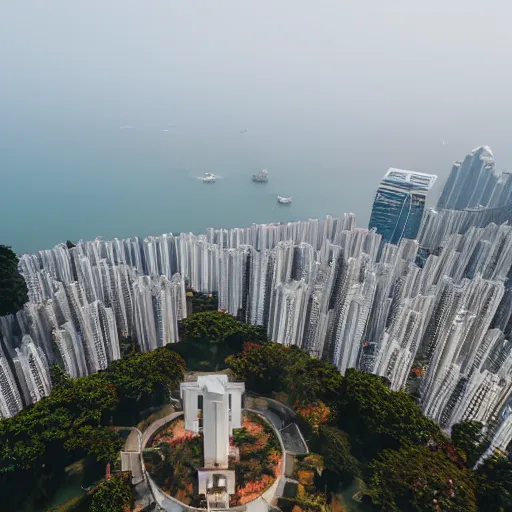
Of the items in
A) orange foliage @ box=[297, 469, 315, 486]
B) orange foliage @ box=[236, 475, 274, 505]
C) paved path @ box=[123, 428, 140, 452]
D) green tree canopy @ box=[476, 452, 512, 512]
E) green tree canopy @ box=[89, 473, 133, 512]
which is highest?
green tree canopy @ box=[476, 452, 512, 512]

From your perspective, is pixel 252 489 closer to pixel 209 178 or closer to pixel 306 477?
pixel 306 477

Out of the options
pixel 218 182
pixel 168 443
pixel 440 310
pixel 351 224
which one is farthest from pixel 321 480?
pixel 218 182

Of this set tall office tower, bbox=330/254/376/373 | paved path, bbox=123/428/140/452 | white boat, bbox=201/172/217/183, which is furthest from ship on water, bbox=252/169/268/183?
paved path, bbox=123/428/140/452

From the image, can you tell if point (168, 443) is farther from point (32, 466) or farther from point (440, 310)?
point (440, 310)

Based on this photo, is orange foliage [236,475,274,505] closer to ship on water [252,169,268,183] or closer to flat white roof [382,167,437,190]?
flat white roof [382,167,437,190]

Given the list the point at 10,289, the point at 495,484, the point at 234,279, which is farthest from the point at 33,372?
the point at 495,484

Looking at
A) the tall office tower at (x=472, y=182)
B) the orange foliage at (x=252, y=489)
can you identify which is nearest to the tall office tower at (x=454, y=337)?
the orange foliage at (x=252, y=489)

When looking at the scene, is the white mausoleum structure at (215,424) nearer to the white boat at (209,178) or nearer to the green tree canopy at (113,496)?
the green tree canopy at (113,496)
